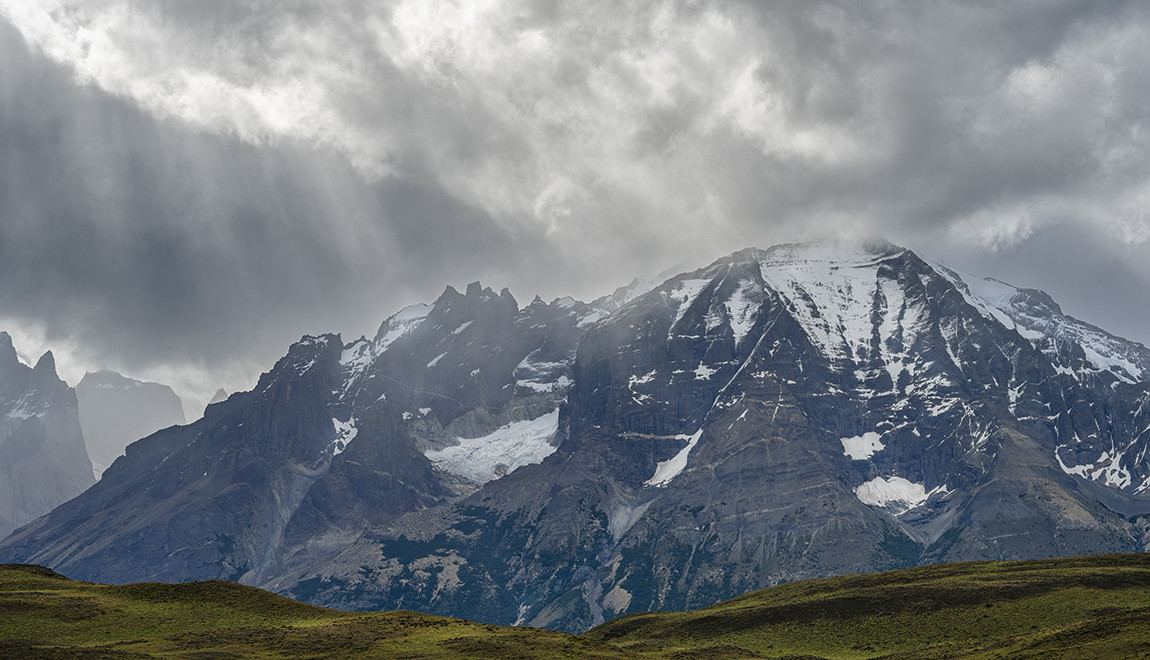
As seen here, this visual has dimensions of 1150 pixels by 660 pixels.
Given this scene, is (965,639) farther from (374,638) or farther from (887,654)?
(374,638)

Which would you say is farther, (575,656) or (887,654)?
(887,654)

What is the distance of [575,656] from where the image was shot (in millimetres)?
146125

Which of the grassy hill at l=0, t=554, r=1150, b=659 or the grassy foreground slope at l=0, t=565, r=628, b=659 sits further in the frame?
the grassy foreground slope at l=0, t=565, r=628, b=659

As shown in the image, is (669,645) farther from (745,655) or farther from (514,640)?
(514,640)

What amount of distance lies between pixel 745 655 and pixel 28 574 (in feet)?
360

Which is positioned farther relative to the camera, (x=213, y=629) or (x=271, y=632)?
(x=271, y=632)

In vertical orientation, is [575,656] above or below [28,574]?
below

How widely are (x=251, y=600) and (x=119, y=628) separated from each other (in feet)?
81.9

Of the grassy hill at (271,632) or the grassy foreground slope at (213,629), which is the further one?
the grassy foreground slope at (213,629)

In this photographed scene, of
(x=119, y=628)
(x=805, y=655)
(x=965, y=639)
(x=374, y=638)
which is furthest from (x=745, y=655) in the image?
(x=119, y=628)

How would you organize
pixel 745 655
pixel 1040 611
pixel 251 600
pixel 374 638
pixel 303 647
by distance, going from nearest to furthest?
1. pixel 303 647
2. pixel 374 638
3. pixel 251 600
4. pixel 745 655
5. pixel 1040 611

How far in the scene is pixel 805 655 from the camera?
189 m

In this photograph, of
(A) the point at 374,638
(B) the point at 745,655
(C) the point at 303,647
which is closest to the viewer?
(C) the point at 303,647

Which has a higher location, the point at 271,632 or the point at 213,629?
the point at 213,629
